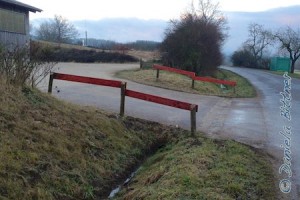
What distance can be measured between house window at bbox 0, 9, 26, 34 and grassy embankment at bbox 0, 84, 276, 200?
1960cm

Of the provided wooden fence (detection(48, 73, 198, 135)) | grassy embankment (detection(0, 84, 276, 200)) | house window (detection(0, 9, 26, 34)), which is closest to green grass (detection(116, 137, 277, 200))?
grassy embankment (detection(0, 84, 276, 200))

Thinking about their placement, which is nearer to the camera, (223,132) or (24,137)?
(24,137)

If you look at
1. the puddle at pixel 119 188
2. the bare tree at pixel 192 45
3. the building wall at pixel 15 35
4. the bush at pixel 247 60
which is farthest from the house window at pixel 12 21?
the bush at pixel 247 60

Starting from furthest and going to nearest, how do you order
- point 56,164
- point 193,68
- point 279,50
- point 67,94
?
point 279,50 < point 193,68 < point 67,94 < point 56,164

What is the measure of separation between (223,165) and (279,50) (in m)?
76.8

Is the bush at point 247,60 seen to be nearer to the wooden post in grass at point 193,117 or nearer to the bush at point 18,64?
the wooden post in grass at point 193,117

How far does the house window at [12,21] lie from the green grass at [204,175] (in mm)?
21931

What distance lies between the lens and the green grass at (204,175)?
5.70 m

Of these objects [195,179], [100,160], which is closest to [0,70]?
[100,160]

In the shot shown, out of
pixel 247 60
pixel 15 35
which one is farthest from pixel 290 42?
pixel 15 35

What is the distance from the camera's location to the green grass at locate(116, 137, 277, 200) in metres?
5.70

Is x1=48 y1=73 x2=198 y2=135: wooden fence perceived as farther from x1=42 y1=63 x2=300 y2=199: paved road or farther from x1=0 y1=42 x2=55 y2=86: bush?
x1=0 y1=42 x2=55 y2=86: bush

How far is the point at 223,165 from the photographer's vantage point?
271 inches

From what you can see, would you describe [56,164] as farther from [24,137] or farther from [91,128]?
[91,128]
